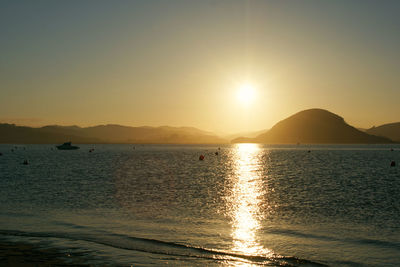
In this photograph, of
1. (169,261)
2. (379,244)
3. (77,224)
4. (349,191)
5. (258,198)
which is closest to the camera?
(169,261)

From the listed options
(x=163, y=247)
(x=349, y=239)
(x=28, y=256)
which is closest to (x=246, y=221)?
(x=349, y=239)

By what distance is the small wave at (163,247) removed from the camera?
1700 cm

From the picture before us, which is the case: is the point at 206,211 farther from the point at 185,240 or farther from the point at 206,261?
the point at 206,261

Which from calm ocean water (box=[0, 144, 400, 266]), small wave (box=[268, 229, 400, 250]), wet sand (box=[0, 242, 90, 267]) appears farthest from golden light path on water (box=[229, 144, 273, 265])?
wet sand (box=[0, 242, 90, 267])

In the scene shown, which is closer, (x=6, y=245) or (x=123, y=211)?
(x=6, y=245)

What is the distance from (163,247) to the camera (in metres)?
19.2

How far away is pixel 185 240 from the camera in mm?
20922

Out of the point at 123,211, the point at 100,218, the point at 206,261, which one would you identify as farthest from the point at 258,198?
the point at 206,261

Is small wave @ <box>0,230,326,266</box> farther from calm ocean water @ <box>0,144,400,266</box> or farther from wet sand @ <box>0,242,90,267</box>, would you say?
wet sand @ <box>0,242,90,267</box>

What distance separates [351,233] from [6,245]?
2045cm

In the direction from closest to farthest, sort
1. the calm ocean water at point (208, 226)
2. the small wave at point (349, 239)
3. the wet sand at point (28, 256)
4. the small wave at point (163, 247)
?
the wet sand at point (28, 256) < the small wave at point (163, 247) < the calm ocean water at point (208, 226) < the small wave at point (349, 239)

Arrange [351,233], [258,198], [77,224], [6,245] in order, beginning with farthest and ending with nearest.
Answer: [258,198]
[77,224]
[351,233]
[6,245]

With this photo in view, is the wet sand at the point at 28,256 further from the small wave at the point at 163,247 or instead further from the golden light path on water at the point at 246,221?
the golden light path on water at the point at 246,221

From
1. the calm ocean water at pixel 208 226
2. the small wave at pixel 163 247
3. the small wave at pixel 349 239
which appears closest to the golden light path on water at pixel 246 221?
the calm ocean water at pixel 208 226
